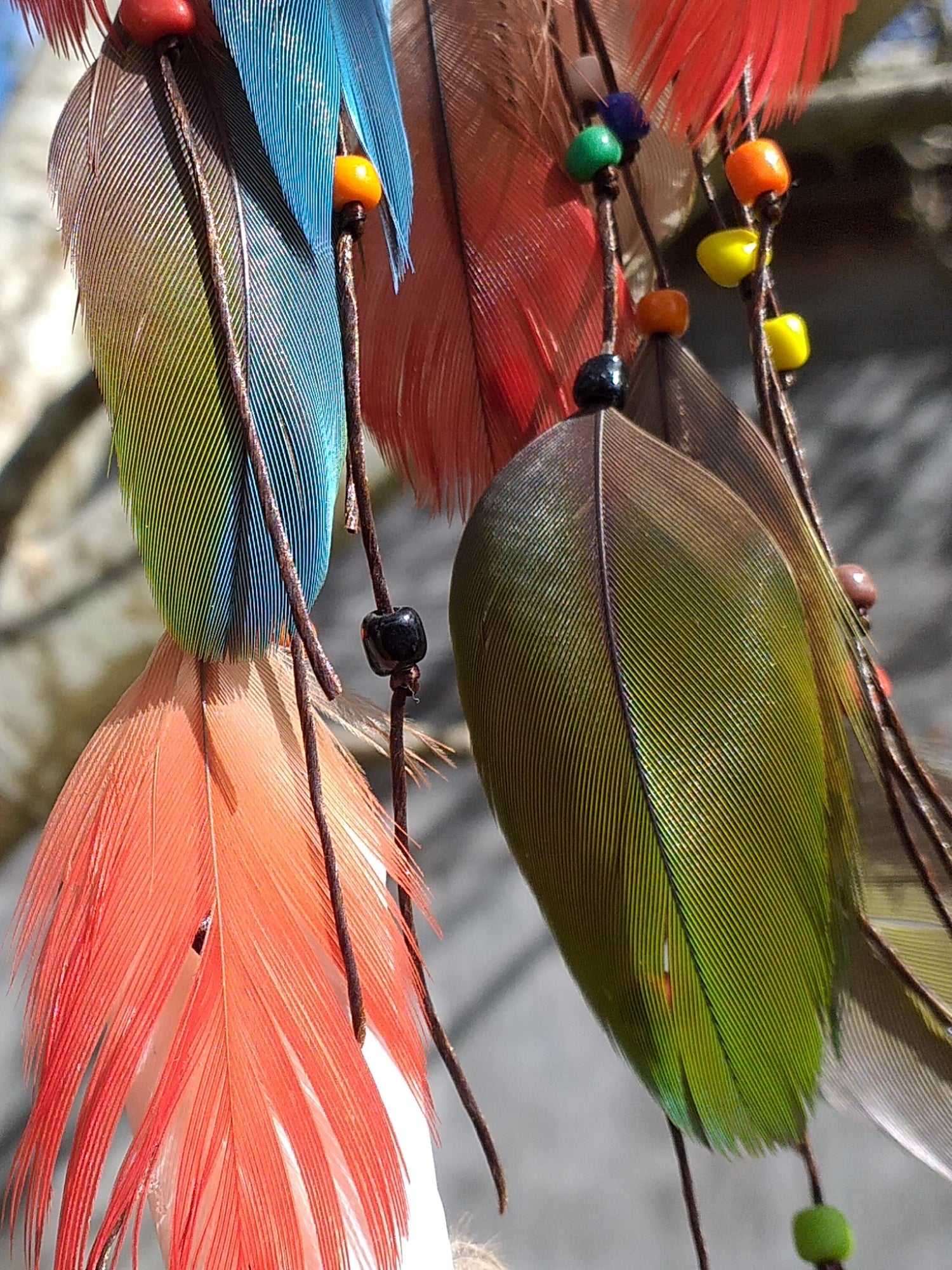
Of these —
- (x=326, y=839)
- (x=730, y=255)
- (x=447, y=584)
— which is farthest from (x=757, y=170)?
(x=447, y=584)

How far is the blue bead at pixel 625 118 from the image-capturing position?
13.0 inches

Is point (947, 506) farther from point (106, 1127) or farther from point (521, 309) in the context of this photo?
point (106, 1127)

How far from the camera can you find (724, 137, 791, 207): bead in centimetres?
32

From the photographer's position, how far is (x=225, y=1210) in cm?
25

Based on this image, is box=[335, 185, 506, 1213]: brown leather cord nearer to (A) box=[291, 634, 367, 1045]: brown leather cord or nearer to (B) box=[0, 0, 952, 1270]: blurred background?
(A) box=[291, 634, 367, 1045]: brown leather cord

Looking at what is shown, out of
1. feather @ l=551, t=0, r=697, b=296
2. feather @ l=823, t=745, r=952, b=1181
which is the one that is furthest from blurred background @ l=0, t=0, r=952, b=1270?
feather @ l=823, t=745, r=952, b=1181

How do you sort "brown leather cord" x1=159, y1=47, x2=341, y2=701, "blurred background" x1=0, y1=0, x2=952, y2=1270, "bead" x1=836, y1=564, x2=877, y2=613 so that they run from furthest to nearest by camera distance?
1. "blurred background" x1=0, y1=0, x2=952, y2=1270
2. "bead" x1=836, y1=564, x2=877, y2=613
3. "brown leather cord" x1=159, y1=47, x2=341, y2=701

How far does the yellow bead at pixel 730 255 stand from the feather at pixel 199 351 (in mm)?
138

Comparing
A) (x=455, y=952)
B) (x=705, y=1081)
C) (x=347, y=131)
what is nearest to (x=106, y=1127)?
(x=705, y=1081)

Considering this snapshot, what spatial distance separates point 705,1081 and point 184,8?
12.4 inches

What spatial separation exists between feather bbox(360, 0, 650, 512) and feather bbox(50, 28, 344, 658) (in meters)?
0.11

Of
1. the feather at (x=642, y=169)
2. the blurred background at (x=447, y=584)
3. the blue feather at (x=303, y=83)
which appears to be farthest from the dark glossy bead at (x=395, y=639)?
the blurred background at (x=447, y=584)

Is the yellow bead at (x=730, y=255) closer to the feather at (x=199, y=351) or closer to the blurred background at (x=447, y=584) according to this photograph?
the feather at (x=199, y=351)

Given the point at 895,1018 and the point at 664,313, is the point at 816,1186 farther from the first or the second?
the point at 664,313
